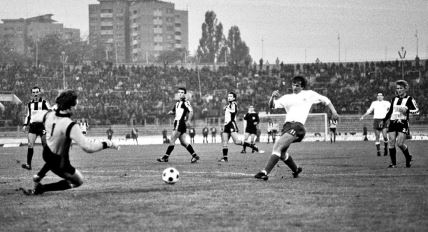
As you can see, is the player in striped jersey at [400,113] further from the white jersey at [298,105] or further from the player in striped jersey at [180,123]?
the player in striped jersey at [180,123]

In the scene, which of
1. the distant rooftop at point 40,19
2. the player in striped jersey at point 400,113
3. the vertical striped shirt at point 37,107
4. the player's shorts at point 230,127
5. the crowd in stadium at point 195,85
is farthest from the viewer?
the distant rooftop at point 40,19

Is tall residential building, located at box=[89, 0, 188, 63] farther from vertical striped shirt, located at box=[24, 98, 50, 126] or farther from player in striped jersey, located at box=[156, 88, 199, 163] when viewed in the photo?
vertical striped shirt, located at box=[24, 98, 50, 126]

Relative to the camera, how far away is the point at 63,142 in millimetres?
12141

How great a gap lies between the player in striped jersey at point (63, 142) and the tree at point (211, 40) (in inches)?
5812

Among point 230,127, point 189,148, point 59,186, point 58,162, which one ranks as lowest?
point 189,148

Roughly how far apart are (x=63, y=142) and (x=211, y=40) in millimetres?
150585

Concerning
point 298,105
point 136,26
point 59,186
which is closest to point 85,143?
point 59,186

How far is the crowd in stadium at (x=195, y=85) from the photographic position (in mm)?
69562

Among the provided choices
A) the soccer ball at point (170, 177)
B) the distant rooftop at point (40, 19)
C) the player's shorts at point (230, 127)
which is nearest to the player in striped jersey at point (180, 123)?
the player's shorts at point (230, 127)

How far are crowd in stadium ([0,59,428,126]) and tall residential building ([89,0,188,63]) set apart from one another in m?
97.5

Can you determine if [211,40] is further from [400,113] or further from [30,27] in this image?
[400,113]

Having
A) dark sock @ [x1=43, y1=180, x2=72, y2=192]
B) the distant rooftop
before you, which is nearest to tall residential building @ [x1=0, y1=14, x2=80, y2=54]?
the distant rooftop

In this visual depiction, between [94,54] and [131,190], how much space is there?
141 metres

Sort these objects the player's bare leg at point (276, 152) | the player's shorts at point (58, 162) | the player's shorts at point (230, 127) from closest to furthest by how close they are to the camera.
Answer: the player's shorts at point (58, 162) → the player's bare leg at point (276, 152) → the player's shorts at point (230, 127)
